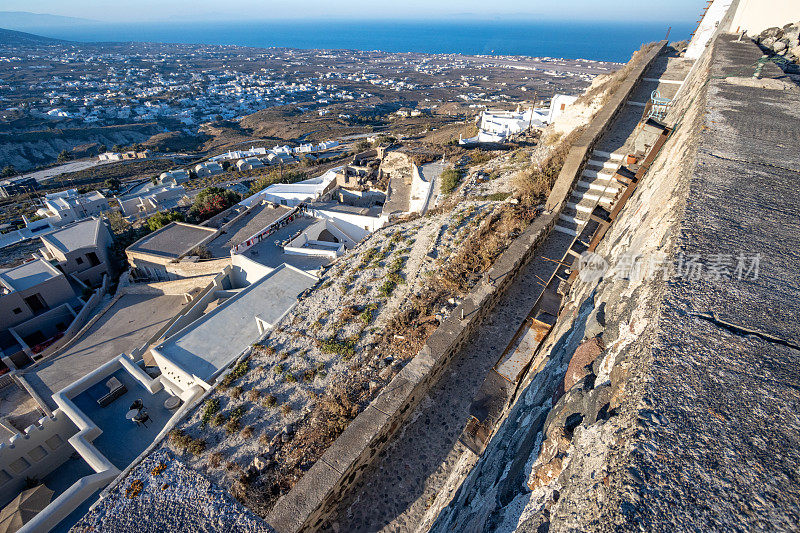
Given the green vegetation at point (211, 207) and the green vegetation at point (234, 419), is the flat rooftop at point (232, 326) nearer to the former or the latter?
the green vegetation at point (234, 419)

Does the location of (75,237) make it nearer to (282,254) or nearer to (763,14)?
(282,254)

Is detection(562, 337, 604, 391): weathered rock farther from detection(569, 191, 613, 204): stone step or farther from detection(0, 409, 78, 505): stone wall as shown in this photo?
detection(0, 409, 78, 505): stone wall

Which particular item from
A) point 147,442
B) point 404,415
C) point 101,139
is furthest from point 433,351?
point 101,139

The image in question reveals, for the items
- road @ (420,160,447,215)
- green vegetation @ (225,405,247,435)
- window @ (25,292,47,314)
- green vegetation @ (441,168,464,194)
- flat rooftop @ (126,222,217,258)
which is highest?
green vegetation @ (441,168,464,194)

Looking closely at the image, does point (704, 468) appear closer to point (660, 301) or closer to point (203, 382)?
point (660, 301)

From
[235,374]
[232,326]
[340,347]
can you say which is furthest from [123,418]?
[340,347]

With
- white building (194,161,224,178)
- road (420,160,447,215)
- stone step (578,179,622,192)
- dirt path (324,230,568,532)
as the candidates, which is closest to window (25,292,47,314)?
road (420,160,447,215)
